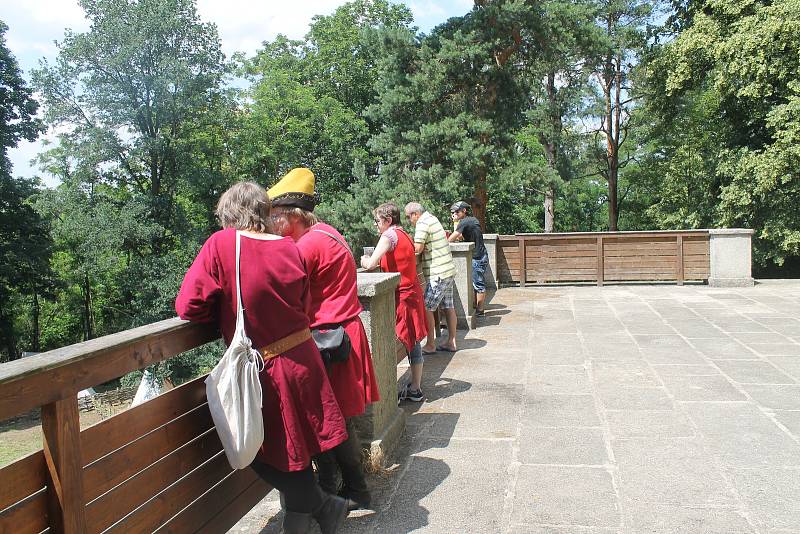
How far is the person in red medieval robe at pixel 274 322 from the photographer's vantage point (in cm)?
291

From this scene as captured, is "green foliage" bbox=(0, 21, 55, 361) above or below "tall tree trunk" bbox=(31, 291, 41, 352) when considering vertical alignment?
above

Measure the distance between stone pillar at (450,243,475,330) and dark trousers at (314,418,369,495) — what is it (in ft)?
19.1

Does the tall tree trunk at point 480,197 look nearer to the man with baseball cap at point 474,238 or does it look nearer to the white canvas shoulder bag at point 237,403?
the man with baseball cap at point 474,238

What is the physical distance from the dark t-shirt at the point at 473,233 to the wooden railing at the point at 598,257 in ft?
15.2

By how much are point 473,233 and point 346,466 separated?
6.56 meters

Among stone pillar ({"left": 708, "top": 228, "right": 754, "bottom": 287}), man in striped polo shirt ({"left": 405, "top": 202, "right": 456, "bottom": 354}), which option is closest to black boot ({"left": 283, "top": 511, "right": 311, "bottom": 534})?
man in striped polo shirt ({"left": 405, "top": 202, "right": 456, "bottom": 354})

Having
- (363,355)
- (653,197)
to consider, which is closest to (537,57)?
(653,197)

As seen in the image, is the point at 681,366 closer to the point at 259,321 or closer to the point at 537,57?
the point at 259,321

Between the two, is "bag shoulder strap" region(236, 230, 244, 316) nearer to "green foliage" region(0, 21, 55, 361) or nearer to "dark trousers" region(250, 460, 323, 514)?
"dark trousers" region(250, 460, 323, 514)

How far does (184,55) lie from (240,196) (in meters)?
32.2

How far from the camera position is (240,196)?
301cm

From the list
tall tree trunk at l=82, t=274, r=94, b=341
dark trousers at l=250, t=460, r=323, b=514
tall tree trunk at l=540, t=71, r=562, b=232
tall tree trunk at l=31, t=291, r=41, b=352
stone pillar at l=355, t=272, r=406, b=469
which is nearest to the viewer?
dark trousers at l=250, t=460, r=323, b=514

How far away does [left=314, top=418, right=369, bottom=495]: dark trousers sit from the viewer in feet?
12.1

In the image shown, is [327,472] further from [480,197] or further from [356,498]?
[480,197]
